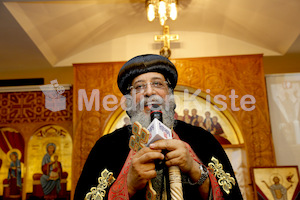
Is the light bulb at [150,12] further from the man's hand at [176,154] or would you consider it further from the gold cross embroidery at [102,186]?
the man's hand at [176,154]

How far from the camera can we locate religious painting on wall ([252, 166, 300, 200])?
4.79 metres

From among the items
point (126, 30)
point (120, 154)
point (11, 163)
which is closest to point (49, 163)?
point (11, 163)

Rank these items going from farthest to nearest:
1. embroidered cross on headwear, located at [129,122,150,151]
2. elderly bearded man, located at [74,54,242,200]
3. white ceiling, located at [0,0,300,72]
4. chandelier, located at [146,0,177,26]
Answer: white ceiling, located at [0,0,300,72], chandelier, located at [146,0,177,26], elderly bearded man, located at [74,54,242,200], embroidered cross on headwear, located at [129,122,150,151]

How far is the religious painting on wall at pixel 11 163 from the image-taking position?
19.1ft

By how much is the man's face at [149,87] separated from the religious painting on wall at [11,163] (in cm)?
443

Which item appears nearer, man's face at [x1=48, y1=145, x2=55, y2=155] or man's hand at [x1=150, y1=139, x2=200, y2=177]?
man's hand at [x1=150, y1=139, x2=200, y2=177]

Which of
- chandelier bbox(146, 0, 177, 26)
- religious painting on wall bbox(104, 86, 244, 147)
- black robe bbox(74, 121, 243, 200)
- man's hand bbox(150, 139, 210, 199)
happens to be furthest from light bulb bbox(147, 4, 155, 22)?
man's hand bbox(150, 139, 210, 199)

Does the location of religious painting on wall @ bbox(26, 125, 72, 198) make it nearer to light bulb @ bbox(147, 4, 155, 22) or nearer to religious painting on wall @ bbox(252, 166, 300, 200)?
light bulb @ bbox(147, 4, 155, 22)

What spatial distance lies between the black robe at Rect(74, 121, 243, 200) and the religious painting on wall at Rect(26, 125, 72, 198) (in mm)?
3754

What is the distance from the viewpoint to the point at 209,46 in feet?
19.7

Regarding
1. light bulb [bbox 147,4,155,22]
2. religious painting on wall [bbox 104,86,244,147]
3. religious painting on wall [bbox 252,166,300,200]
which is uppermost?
light bulb [bbox 147,4,155,22]

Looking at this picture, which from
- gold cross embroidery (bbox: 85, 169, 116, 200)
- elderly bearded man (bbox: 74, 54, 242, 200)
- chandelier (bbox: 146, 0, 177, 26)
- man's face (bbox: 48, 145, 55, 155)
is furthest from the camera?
man's face (bbox: 48, 145, 55, 155)

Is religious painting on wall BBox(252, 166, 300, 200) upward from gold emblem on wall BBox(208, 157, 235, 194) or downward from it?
downward

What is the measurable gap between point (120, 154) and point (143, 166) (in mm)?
734
